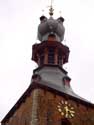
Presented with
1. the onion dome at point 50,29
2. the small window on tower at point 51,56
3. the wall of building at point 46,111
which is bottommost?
the wall of building at point 46,111

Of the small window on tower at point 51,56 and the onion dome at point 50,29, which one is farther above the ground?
the onion dome at point 50,29

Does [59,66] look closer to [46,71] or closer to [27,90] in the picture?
[46,71]

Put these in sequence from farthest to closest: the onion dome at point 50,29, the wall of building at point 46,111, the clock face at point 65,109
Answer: the onion dome at point 50,29
the clock face at point 65,109
the wall of building at point 46,111

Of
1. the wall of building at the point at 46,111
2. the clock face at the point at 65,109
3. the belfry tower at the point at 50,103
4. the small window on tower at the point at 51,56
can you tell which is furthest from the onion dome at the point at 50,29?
the clock face at the point at 65,109

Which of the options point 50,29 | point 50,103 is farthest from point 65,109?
point 50,29

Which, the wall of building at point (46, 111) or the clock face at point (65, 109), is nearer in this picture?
the wall of building at point (46, 111)

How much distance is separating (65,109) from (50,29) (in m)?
9.30

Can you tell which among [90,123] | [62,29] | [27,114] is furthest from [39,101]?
[62,29]

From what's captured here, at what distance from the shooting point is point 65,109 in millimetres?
32250

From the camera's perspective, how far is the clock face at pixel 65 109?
105 ft

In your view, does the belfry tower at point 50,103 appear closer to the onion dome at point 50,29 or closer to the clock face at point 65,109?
the clock face at point 65,109

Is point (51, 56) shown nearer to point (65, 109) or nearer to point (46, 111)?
point (65, 109)

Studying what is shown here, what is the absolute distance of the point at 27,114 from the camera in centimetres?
3234

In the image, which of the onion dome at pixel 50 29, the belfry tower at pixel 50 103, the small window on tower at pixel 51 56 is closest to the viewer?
the belfry tower at pixel 50 103
